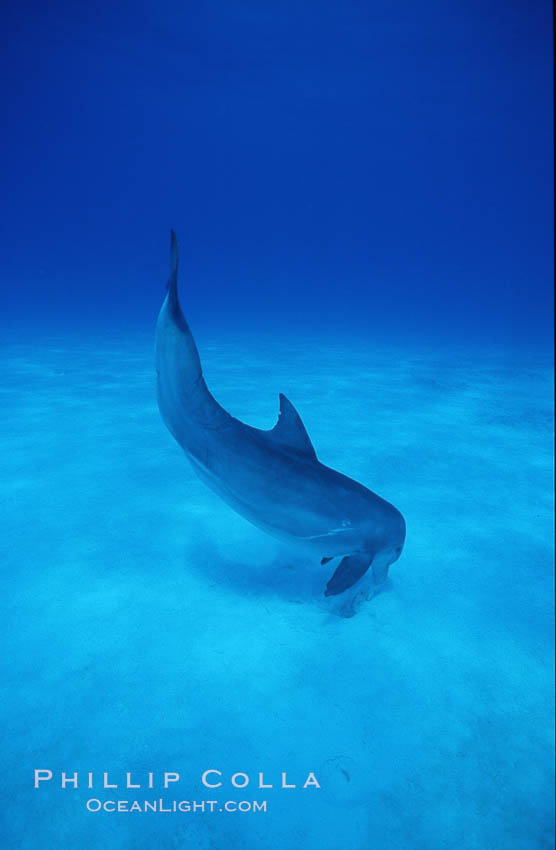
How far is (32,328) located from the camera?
970 inches

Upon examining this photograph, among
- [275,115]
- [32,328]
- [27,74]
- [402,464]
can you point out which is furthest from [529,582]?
[275,115]

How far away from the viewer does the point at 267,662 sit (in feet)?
9.17

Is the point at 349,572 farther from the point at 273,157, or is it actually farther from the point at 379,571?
the point at 273,157

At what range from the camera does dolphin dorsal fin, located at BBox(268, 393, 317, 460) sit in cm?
309

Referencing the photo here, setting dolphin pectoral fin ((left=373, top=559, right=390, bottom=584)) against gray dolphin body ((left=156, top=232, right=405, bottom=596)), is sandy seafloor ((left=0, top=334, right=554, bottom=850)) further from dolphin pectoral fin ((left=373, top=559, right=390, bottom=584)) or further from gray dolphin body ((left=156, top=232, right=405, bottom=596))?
gray dolphin body ((left=156, top=232, right=405, bottom=596))

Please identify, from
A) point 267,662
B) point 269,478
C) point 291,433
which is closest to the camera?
point 267,662

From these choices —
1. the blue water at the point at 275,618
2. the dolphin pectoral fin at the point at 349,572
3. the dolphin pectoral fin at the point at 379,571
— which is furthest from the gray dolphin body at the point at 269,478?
the blue water at the point at 275,618

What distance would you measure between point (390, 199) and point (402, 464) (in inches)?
5694

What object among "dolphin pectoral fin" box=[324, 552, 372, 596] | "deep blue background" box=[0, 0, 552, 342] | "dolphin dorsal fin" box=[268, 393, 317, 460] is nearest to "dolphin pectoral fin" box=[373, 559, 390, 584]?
"dolphin pectoral fin" box=[324, 552, 372, 596]

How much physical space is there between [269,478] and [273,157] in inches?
4683

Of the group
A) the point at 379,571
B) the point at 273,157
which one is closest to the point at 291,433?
the point at 379,571

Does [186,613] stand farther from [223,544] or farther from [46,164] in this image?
[46,164]

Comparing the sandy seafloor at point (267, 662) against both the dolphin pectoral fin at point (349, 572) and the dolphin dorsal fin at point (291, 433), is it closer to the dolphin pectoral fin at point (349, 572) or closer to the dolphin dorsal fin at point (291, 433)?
the dolphin pectoral fin at point (349, 572)

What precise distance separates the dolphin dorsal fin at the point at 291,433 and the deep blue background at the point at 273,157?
24.3 m
